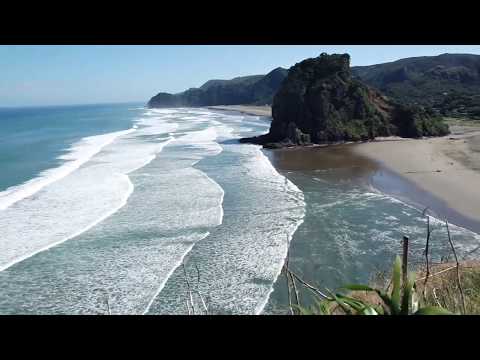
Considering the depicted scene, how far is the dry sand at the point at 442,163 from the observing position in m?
16.8

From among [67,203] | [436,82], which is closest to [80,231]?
[67,203]

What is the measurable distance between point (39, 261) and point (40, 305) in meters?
2.32

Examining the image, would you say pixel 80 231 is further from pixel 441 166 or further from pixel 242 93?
pixel 242 93

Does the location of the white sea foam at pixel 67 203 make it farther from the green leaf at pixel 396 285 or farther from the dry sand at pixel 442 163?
the dry sand at pixel 442 163

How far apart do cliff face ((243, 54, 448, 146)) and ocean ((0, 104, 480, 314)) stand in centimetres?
1335

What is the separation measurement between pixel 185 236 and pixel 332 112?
91.1ft

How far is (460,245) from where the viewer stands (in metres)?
11.4

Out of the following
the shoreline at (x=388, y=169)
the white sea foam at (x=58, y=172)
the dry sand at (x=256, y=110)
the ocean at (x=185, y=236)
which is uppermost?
the dry sand at (x=256, y=110)

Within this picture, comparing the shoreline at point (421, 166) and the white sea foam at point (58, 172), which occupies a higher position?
the white sea foam at point (58, 172)

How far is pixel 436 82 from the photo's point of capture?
9588cm

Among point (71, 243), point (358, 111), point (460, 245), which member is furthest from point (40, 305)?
point (358, 111)

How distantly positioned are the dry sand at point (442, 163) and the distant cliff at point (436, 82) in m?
24.0

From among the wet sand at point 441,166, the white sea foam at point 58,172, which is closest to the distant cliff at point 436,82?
the wet sand at point 441,166
